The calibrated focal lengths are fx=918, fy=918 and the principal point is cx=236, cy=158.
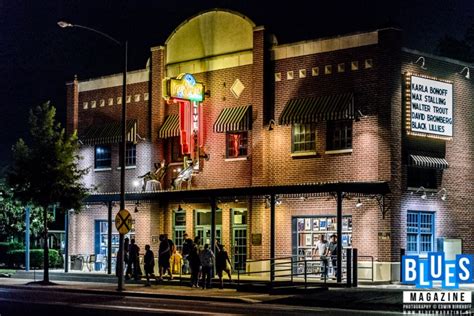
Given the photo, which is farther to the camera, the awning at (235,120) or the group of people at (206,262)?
the awning at (235,120)

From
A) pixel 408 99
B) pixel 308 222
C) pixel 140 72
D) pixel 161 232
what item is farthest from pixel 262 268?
pixel 140 72

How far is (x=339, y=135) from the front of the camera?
3478 cm

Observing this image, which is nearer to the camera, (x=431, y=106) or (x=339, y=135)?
(x=431, y=106)

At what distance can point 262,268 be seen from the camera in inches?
1442

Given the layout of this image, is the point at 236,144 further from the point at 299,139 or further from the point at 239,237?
the point at 239,237

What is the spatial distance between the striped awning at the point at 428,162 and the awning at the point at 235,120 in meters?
7.04

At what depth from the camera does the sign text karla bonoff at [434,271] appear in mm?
21531

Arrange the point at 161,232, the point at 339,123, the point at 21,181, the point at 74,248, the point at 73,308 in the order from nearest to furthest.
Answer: the point at 73,308 < the point at 339,123 < the point at 21,181 < the point at 161,232 < the point at 74,248

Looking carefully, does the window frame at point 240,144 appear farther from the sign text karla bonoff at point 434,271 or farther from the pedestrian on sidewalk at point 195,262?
the sign text karla bonoff at point 434,271

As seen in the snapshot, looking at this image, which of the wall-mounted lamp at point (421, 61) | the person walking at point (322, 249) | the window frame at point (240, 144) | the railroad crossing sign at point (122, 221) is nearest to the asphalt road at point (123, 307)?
the railroad crossing sign at point (122, 221)

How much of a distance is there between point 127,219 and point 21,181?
6.86 m

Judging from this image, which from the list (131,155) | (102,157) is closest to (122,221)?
(131,155)

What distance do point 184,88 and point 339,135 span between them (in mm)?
7337

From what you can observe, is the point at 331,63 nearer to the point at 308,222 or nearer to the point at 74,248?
the point at 308,222
